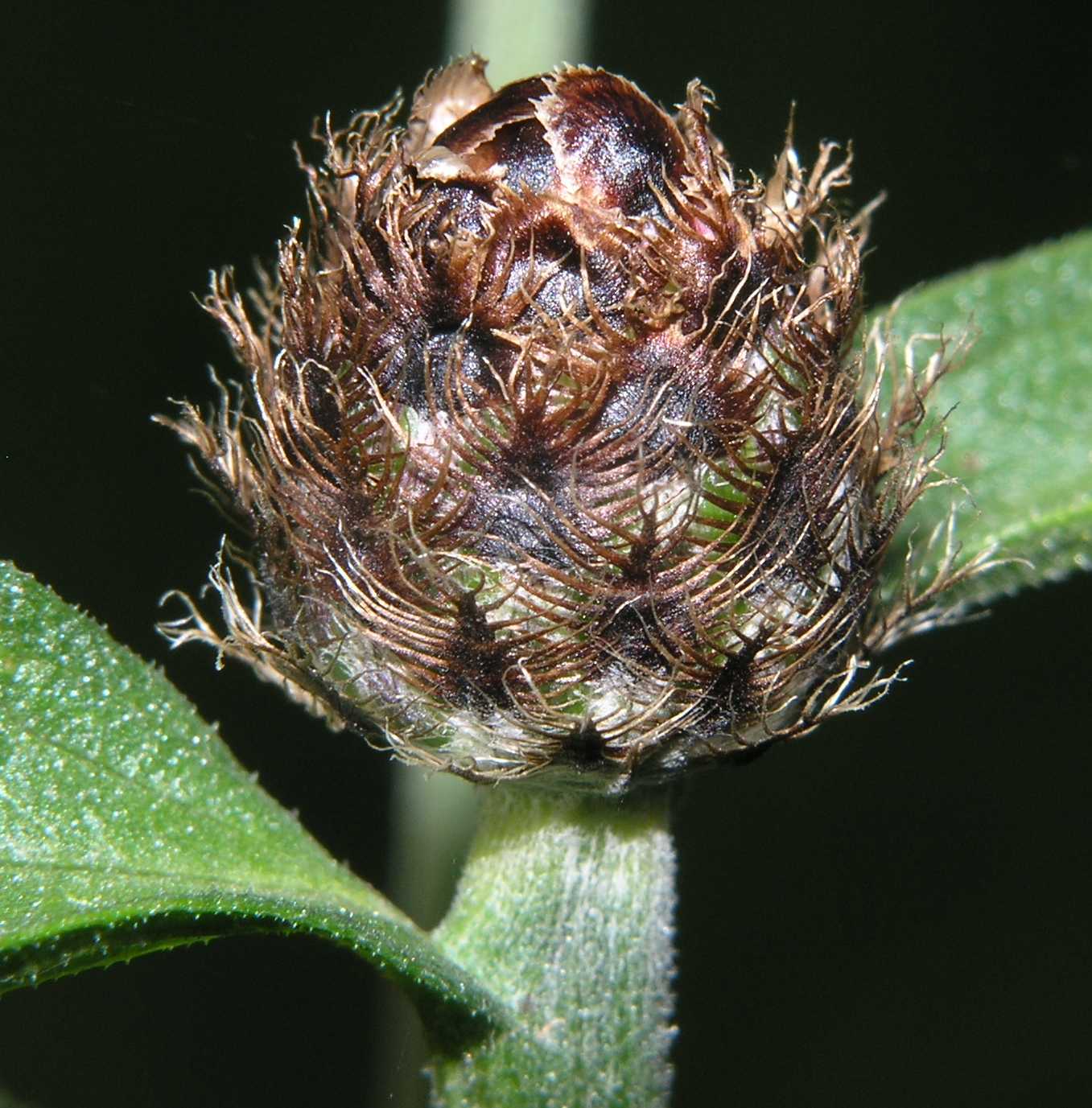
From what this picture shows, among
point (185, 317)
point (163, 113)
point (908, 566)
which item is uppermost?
Answer: point (163, 113)

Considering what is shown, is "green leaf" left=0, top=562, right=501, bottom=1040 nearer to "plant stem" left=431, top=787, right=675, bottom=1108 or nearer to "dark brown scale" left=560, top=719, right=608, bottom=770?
"plant stem" left=431, top=787, right=675, bottom=1108

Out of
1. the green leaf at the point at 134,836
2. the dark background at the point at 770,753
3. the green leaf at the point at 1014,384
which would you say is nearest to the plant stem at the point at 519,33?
the dark background at the point at 770,753

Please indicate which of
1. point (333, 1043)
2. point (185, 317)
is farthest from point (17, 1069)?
point (185, 317)

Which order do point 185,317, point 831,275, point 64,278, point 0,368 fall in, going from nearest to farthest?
point 831,275 < point 0,368 < point 64,278 < point 185,317

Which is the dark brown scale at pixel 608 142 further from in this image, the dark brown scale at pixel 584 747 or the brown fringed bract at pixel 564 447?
the dark brown scale at pixel 584 747

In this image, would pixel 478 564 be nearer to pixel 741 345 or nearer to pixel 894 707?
pixel 741 345

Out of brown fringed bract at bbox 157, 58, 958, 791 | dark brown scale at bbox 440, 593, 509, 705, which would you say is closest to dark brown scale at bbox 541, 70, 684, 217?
brown fringed bract at bbox 157, 58, 958, 791
